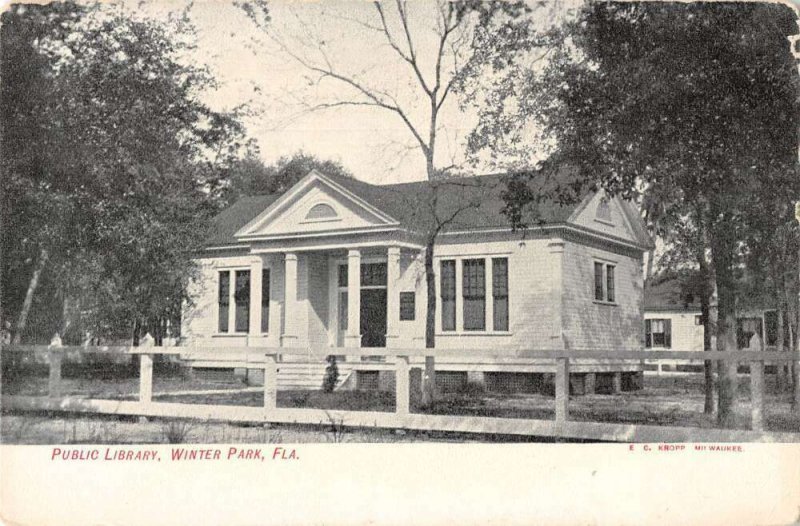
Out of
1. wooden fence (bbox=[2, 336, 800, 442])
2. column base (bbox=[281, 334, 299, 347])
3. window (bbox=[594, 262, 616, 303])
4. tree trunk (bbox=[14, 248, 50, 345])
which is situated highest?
window (bbox=[594, 262, 616, 303])

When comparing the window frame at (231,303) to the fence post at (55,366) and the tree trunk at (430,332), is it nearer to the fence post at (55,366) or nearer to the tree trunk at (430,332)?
the tree trunk at (430,332)

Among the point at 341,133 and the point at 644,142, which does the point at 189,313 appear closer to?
the point at 341,133

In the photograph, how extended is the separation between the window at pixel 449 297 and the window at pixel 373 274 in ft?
5.29

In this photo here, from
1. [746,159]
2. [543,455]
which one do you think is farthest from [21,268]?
[746,159]

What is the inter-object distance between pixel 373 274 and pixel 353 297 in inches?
47.2

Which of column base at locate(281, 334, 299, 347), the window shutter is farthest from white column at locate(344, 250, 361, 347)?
the window shutter

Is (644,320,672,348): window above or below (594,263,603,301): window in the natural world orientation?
below

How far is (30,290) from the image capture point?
962cm

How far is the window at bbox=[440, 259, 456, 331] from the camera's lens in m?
18.7

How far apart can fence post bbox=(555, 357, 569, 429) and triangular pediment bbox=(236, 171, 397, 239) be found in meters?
9.34

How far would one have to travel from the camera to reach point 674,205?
12.1 metres

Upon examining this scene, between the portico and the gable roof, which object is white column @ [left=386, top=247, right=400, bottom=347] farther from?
the gable roof

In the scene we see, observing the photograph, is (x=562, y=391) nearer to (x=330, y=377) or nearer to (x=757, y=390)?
(x=757, y=390)

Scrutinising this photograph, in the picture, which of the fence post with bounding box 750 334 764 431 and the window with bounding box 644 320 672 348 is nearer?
the fence post with bounding box 750 334 764 431
